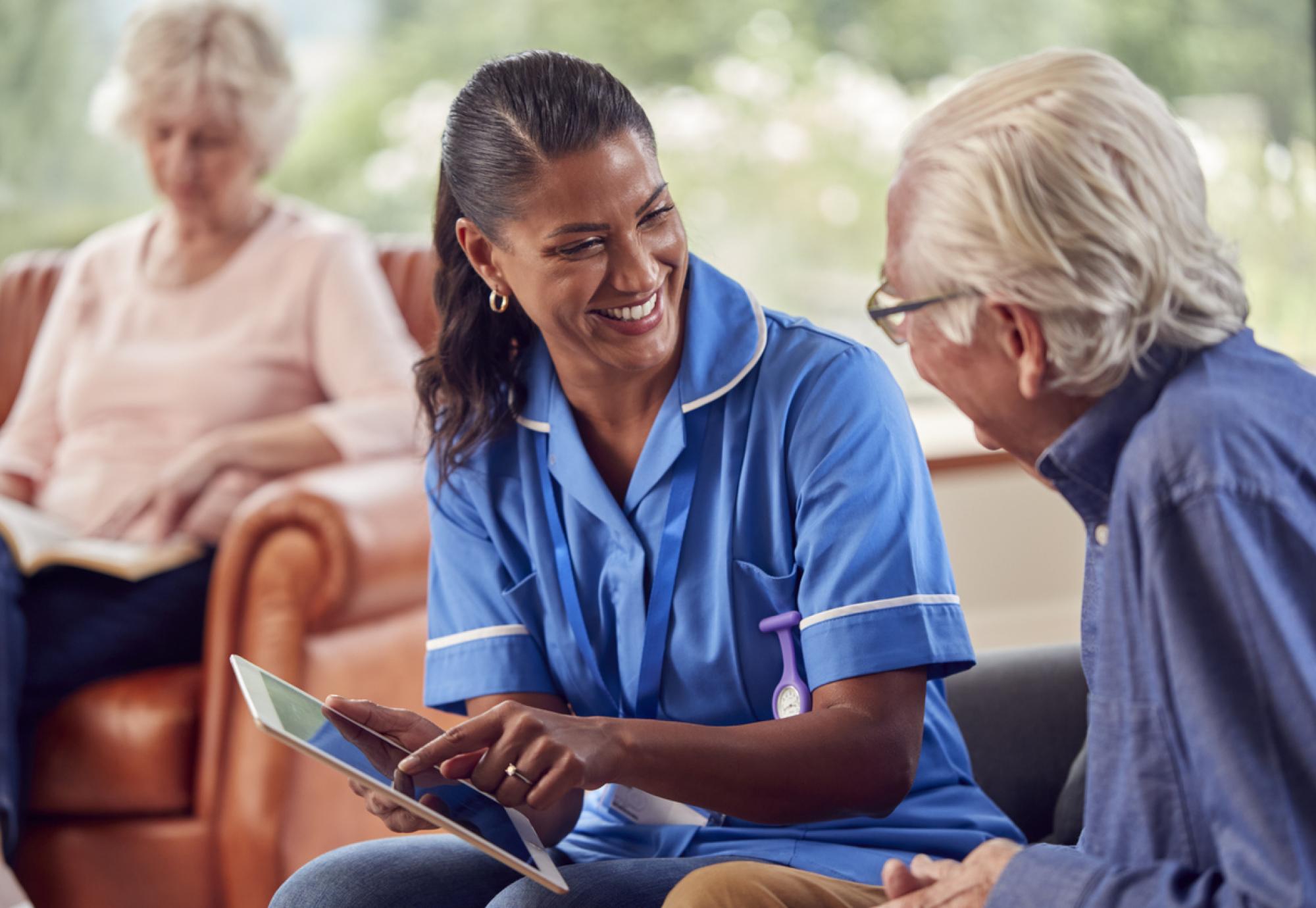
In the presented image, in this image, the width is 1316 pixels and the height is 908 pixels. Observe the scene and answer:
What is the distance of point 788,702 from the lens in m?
1.20

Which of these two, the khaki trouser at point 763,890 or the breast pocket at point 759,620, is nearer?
the khaki trouser at point 763,890

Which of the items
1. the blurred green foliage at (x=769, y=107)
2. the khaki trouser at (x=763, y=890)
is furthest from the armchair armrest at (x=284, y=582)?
the blurred green foliage at (x=769, y=107)

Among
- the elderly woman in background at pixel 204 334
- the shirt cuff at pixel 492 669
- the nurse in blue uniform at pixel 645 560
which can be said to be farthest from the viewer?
the elderly woman in background at pixel 204 334

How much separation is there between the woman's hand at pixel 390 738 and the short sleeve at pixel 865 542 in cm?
33

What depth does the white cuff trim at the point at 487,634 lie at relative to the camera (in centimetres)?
135

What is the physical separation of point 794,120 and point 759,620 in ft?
8.81

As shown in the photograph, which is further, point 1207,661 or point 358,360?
point 358,360

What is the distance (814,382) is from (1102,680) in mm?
465

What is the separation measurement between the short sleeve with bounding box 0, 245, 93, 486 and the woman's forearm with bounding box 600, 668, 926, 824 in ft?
6.17

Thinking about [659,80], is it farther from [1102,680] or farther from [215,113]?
[1102,680]

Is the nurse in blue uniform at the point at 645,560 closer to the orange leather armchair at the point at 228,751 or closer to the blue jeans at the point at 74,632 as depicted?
the orange leather armchair at the point at 228,751

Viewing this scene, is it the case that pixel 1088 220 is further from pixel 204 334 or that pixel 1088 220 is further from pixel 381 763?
pixel 204 334

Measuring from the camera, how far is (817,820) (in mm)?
1134

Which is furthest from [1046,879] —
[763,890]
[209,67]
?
[209,67]
